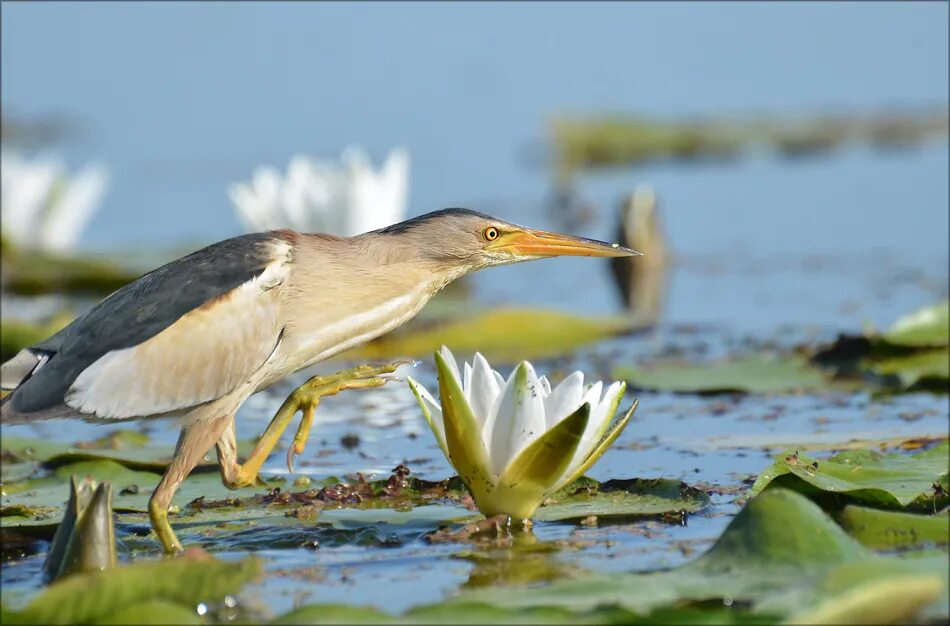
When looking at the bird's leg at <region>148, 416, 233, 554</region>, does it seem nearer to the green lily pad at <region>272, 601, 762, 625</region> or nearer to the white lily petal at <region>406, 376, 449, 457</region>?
the white lily petal at <region>406, 376, 449, 457</region>

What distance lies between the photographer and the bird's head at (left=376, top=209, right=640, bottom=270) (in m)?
4.39

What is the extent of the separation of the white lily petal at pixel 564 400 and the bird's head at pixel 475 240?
0.67 meters

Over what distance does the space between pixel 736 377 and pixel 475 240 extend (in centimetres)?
218

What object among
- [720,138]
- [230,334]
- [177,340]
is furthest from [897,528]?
[720,138]

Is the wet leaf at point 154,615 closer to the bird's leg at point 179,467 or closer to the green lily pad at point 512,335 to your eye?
the bird's leg at point 179,467

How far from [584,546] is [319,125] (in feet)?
58.5

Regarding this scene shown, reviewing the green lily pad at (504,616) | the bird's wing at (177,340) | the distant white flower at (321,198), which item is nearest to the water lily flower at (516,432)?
the bird's wing at (177,340)

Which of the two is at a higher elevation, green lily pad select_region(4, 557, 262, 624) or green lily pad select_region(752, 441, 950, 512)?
green lily pad select_region(752, 441, 950, 512)

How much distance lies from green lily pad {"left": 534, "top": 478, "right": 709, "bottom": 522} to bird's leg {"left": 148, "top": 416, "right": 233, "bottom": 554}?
3.04ft

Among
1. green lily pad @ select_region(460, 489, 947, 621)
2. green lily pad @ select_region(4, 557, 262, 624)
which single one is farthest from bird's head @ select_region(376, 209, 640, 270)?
green lily pad @ select_region(4, 557, 262, 624)

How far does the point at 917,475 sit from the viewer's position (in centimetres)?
412

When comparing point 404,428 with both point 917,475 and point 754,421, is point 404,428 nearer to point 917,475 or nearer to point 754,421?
point 754,421

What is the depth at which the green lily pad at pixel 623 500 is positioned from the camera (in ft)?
13.0

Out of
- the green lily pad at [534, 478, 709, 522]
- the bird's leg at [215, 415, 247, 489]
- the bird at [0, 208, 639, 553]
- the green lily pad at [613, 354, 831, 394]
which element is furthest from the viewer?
the green lily pad at [613, 354, 831, 394]
